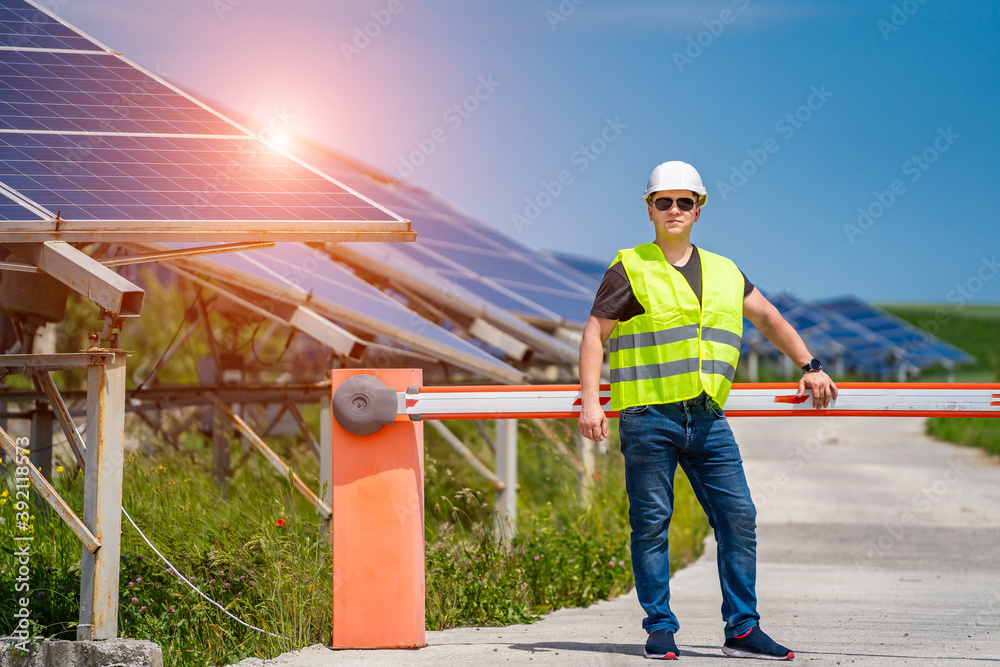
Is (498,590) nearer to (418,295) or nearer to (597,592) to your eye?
(597,592)

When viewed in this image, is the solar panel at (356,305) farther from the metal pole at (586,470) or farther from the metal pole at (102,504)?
the metal pole at (102,504)

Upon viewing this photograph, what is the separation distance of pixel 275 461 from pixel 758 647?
403 centimetres

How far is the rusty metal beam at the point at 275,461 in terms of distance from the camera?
6486 millimetres

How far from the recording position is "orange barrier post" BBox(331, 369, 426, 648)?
184 inches

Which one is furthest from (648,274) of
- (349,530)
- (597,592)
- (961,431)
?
(961,431)

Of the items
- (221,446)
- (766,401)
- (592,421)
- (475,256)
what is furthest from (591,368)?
(475,256)

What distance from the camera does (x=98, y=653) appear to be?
4.68 m

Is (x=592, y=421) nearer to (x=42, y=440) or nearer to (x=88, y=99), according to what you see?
(x=88, y=99)

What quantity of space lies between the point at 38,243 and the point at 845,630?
4.47m

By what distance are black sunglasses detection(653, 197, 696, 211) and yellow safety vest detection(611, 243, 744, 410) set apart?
0.21m

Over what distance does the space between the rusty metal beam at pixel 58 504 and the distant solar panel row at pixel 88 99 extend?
84.5 inches

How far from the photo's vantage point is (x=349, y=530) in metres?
4.69

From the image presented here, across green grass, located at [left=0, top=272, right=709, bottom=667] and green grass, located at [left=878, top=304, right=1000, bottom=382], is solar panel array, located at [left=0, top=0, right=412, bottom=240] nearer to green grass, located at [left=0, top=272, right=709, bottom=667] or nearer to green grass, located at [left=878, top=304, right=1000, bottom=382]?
green grass, located at [left=0, top=272, right=709, bottom=667]

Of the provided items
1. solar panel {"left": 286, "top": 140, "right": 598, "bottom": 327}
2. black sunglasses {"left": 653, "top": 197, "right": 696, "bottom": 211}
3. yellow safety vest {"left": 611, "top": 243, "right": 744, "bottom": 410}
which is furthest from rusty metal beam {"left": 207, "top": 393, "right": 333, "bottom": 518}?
solar panel {"left": 286, "top": 140, "right": 598, "bottom": 327}
